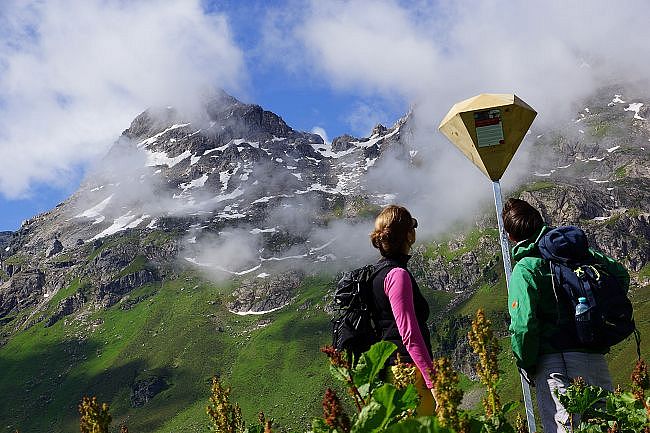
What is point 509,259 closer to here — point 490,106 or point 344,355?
point 490,106

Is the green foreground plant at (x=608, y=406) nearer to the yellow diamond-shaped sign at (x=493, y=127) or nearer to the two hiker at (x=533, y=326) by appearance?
the two hiker at (x=533, y=326)

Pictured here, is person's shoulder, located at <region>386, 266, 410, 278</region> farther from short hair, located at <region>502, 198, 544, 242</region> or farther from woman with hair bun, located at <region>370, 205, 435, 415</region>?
short hair, located at <region>502, 198, 544, 242</region>

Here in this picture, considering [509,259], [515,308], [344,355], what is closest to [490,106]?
[509,259]

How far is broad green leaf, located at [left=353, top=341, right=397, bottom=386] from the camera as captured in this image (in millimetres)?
2104

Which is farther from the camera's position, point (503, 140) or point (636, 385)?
point (503, 140)

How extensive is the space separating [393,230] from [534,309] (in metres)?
1.61

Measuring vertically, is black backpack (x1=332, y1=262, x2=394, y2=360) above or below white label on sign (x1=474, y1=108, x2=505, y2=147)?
below

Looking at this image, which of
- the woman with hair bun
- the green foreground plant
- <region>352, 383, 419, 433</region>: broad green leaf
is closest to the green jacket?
the woman with hair bun

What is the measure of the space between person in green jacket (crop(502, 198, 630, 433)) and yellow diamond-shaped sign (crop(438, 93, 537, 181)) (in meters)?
1.22

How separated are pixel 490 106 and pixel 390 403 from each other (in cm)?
506

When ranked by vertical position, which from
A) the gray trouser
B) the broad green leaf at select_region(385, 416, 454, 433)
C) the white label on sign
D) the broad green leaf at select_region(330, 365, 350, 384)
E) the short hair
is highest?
the white label on sign

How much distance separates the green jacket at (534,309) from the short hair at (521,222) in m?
0.40

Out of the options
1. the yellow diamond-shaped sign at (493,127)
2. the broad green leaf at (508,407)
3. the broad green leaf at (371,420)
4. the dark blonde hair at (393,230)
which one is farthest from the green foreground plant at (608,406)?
the yellow diamond-shaped sign at (493,127)

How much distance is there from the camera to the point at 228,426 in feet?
12.1
